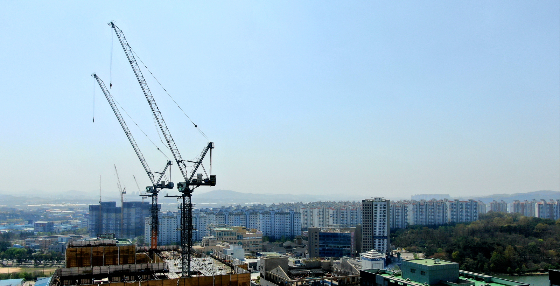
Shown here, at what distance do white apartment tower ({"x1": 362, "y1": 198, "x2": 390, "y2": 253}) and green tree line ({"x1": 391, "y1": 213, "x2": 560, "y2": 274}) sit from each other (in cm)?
314

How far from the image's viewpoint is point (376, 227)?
30.9m

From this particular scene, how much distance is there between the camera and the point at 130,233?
160ft

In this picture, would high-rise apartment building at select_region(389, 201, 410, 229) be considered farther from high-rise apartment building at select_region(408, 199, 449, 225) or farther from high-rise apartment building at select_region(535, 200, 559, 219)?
high-rise apartment building at select_region(535, 200, 559, 219)

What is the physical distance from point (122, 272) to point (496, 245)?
24.9 meters

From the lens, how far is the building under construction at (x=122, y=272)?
24.7ft

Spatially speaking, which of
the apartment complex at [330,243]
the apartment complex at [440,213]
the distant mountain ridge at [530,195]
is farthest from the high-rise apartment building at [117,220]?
the distant mountain ridge at [530,195]

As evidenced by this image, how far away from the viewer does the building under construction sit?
7.53m

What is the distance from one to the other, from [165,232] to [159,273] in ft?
106

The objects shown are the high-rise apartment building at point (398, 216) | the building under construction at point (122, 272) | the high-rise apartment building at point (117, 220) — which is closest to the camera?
the building under construction at point (122, 272)

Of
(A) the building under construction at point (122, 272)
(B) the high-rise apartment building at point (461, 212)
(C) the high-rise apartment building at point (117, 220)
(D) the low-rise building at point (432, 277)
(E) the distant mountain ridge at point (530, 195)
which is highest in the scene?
(A) the building under construction at point (122, 272)

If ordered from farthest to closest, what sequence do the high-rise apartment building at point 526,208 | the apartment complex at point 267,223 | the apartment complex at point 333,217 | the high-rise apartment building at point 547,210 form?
the high-rise apartment building at point 526,208 → the high-rise apartment building at point 547,210 → the apartment complex at point 333,217 → the apartment complex at point 267,223

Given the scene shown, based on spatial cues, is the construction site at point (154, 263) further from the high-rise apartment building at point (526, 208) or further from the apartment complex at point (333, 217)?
the high-rise apartment building at point (526, 208)

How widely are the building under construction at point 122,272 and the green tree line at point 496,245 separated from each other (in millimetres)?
21115

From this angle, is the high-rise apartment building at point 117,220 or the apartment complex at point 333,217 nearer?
the apartment complex at point 333,217
